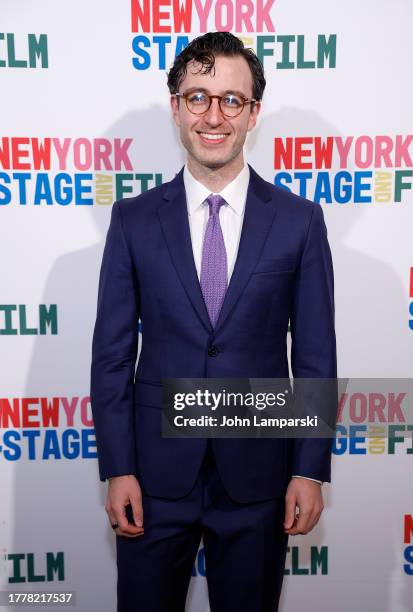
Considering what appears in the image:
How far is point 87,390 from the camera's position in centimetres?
253

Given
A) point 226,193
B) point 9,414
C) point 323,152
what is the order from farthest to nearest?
point 9,414, point 323,152, point 226,193

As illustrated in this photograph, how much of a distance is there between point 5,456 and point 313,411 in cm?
150

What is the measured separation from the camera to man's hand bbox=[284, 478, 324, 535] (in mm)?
1656

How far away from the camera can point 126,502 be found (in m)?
1.66

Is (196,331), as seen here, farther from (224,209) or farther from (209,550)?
(209,550)

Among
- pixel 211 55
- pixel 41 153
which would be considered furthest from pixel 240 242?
pixel 41 153

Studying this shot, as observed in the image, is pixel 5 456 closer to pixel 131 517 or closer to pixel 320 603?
pixel 131 517

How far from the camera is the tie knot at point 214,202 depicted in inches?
66.0

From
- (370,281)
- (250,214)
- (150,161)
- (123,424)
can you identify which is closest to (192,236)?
(250,214)

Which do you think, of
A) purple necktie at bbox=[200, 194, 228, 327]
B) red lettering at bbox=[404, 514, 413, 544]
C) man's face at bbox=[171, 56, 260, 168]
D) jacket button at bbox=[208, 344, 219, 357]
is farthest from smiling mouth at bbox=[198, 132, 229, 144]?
red lettering at bbox=[404, 514, 413, 544]

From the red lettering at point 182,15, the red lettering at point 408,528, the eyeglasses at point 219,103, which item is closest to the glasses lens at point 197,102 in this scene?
the eyeglasses at point 219,103

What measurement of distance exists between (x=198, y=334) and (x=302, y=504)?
56cm

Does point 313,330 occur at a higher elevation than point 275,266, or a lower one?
lower

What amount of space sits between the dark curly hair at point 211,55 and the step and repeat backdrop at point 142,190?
635mm
